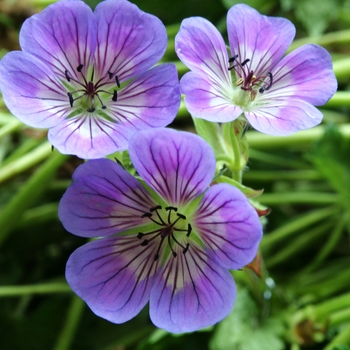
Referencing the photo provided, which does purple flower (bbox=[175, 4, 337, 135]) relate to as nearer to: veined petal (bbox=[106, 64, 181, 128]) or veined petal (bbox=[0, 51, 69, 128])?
veined petal (bbox=[106, 64, 181, 128])

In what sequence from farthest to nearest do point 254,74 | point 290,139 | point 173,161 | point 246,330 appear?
point 290,139 < point 246,330 < point 254,74 < point 173,161

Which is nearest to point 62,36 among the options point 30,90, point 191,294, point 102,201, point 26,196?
point 30,90

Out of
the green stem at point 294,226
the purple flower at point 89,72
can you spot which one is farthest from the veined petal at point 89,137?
the green stem at point 294,226

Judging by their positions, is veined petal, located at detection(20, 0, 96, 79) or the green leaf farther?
the green leaf

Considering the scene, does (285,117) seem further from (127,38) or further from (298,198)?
(298,198)

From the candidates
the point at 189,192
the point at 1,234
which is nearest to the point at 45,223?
the point at 1,234

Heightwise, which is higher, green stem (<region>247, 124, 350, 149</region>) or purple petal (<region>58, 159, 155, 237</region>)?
purple petal (<region>58, 159, 155, 237</region>)

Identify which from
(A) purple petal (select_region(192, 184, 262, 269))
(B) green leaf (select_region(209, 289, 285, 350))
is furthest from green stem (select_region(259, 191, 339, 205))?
(A) purple petal (select_region(192, 184, 262, 269))
